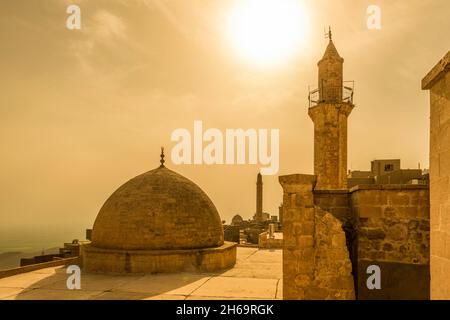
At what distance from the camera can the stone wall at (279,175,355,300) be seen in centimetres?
560

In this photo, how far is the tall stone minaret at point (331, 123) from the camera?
18.1 meters

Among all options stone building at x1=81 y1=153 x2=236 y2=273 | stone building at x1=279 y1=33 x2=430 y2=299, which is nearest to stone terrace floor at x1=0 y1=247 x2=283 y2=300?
stone building at x1=81 y1=153 x2=236 y2=273

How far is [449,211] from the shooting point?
2.53 m

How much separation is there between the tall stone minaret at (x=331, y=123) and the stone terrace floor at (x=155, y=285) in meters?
5.61

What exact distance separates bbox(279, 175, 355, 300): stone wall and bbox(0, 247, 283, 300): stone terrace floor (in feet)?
15.2

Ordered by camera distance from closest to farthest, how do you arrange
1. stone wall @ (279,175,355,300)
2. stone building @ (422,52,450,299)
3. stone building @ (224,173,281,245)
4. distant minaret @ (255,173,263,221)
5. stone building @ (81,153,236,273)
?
stone building @ (422,52,450,299), stone wall @ (279,175,355,300), stone building @ (81,153,236,273), stone building @ (224,173,281,245), distant minaret @ (255,173,263,221)

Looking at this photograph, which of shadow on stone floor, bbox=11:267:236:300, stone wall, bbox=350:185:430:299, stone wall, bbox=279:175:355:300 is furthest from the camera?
shadow on stone floor, bbox=11:267:236:300

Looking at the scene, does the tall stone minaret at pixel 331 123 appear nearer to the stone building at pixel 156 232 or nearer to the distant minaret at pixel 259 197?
the stone building at pixel 156 232

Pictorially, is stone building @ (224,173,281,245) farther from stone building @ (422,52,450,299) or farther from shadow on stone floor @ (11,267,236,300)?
stone building @ (422,52,450,299)

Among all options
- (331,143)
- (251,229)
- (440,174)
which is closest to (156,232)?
(331,143)
